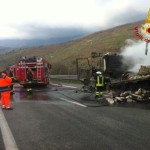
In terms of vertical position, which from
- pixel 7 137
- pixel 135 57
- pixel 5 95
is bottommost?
pixel 7 137

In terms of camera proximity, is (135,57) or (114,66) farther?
(114,66)

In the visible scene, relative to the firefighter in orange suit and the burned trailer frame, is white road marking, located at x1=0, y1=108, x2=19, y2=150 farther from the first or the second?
the burned trailer frame

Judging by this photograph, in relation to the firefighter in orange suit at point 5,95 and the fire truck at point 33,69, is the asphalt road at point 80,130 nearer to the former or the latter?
the firefighter in orange suit at point 5,95

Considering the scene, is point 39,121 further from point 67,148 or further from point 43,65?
point 43,65

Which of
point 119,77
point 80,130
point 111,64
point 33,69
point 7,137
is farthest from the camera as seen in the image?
point 33,69

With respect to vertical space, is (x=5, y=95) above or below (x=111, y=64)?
below

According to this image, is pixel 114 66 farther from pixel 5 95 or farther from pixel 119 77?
pixel 5 95

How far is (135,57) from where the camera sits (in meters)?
18.3

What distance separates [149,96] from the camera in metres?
14.6

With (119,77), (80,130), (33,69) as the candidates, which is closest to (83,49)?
(33,69)

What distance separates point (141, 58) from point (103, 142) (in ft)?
38.9

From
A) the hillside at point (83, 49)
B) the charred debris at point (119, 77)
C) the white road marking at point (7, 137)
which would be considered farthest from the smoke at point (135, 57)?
the hillside at point (83, 49)

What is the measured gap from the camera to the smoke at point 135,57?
1805cm

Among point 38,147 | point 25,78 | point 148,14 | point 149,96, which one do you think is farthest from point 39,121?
point 25,78
